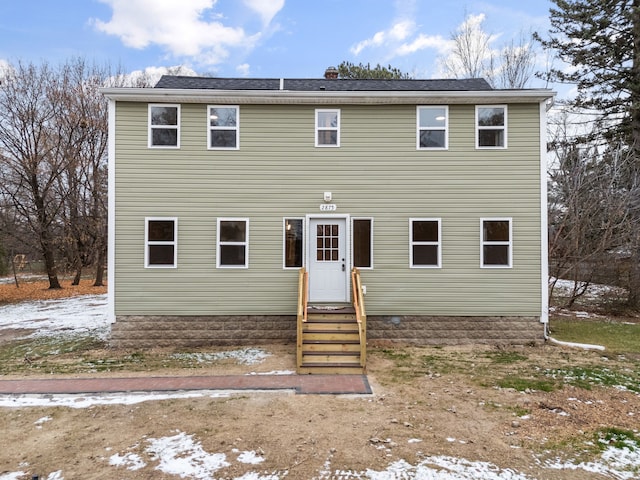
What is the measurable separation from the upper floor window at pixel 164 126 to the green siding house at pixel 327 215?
2 centimetres

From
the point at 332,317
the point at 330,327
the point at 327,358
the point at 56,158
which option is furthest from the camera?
the point at 56,158

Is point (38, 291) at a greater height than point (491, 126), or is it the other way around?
point (491, 126)

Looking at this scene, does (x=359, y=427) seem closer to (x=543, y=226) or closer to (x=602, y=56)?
(x=543, y=226)

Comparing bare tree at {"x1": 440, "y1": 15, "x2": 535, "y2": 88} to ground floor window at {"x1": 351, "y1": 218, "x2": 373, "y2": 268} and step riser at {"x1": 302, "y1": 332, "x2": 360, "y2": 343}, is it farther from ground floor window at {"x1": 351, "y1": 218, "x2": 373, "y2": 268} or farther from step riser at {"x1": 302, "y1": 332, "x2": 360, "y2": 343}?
step riser at {"x1": 302, "y1": 332, "x2": 360, "y2": 343}

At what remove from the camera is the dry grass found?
54.0 ft

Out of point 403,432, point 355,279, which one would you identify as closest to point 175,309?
point 355,279

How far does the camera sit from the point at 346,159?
873 centimetres

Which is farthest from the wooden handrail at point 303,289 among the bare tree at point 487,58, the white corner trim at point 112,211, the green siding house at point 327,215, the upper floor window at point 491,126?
the bare tree at point 487,58

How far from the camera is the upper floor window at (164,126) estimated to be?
862 centimetres

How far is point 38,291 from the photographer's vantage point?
18.0 meters

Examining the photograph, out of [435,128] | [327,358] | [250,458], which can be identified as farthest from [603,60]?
[250,458]

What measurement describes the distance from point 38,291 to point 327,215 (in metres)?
16.9

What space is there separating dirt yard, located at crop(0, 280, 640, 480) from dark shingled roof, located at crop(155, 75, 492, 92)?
7.03 m

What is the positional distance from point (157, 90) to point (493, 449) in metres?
Answer: 8.97
